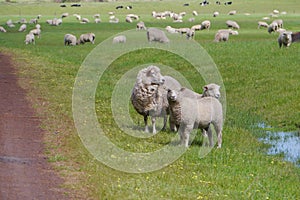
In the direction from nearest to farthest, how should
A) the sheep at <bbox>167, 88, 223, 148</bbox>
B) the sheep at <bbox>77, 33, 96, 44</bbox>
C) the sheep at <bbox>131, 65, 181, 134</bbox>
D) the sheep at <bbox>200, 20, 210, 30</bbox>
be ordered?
1. the sheep at <bbox>167, 88, 223, 148</bbox>
2. the sheep at <bbox>131, 65, 181, 134</bbox>
3. the sheep at <bbox>77, 33, 96, 44</bbox>
4. the sheep at <bbox>200, 20, 210, 30</bbox>

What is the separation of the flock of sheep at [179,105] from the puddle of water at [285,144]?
1767 mm

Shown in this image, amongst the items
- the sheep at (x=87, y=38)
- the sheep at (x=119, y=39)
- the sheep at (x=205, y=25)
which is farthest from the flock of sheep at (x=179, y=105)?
the sheep at (x=205, y=25)

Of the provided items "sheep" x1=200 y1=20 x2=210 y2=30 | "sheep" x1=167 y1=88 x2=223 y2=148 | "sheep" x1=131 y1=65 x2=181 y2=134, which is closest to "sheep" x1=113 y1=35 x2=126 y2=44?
"sheep" x1=200 y1=20 x2=210 y2=30

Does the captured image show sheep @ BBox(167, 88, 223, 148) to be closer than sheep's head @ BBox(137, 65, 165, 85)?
Yes

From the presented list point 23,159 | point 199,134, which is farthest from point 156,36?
point 23,159

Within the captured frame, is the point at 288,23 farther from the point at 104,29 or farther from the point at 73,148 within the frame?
the point at 73,148

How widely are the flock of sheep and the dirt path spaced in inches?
104

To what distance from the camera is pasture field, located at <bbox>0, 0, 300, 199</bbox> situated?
36.9 ft

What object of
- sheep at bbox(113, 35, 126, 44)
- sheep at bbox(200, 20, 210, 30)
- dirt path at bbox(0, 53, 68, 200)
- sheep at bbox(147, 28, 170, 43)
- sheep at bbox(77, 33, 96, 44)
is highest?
dirt path at bbox(0, 53, 68, 200)

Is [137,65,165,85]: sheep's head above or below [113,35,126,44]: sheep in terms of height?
above

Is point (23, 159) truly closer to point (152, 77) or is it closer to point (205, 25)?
point (152, 77)

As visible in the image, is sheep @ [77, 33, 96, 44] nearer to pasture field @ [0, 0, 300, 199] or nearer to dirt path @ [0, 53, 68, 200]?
pasture field @ [0, 0, 300, 199]

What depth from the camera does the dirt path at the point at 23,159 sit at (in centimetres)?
1017

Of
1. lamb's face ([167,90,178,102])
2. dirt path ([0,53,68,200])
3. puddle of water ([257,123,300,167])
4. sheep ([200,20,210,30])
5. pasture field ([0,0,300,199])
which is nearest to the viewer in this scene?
dirt path ([0,53,68,200])
